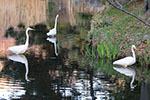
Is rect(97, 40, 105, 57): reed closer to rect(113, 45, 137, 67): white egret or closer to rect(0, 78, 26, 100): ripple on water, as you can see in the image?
rect(113, 45, 137, 67): white egret

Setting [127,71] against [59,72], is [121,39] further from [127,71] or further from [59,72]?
[59,72]

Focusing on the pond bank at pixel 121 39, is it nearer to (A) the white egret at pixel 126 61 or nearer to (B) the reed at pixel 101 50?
(B) the reed at pixel 101 50

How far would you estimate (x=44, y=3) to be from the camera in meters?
29.0

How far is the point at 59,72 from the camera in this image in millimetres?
11086

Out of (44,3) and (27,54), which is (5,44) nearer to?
(27,54)

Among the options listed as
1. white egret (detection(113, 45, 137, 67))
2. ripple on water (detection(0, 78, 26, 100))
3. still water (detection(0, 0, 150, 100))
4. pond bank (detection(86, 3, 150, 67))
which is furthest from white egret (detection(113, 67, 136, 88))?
ripple on water (detection(0, 78, 26, 100))

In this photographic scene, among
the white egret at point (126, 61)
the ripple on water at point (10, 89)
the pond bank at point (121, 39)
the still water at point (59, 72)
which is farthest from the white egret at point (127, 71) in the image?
the ripple on water at point (10, 89)

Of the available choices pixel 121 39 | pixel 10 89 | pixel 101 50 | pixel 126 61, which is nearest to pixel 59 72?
pixel 126 61

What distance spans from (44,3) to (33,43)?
12847mm

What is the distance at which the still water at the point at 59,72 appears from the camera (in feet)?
29.0

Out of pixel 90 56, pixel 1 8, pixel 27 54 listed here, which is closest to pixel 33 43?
pixel 27 54

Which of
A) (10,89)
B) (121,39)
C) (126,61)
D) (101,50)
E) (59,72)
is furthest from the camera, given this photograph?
(121,39)

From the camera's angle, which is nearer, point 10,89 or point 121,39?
point 10,89

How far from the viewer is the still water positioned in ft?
29.0
